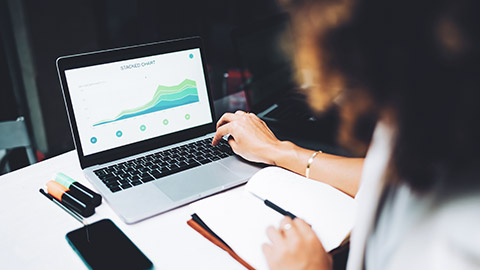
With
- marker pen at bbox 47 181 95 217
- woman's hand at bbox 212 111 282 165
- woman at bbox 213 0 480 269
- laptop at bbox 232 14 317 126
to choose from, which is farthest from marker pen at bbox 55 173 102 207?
laptop at bbox 232 14 317 126

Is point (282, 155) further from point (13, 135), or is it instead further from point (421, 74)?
point (13, 135)

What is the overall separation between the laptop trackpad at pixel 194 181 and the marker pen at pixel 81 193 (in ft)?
0.42

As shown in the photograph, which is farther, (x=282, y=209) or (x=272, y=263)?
(x=282, y=209)

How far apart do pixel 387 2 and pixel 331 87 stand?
161 mm

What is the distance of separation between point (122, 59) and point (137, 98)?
0.34 ft

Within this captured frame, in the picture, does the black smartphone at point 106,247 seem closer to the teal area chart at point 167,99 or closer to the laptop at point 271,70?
the teal area chart at point 167,99

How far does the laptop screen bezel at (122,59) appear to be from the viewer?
2.87 feet

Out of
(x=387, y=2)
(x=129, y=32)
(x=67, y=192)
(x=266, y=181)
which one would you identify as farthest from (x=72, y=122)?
(x=129, y=32)

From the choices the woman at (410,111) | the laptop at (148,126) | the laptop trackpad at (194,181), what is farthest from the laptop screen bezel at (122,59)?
the woman at (410,111)

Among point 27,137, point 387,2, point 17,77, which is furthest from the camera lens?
point 17,77

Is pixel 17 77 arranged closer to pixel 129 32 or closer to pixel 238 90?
pixel 129 32

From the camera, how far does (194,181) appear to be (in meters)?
0.84

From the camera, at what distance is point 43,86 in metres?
2.37

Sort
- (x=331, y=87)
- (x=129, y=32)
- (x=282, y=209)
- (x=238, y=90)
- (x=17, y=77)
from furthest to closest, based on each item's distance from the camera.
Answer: (x=17, y=77), (x=129, y=32), (x=238, y=90), (x=282, y=209), (x=331, y=87)
